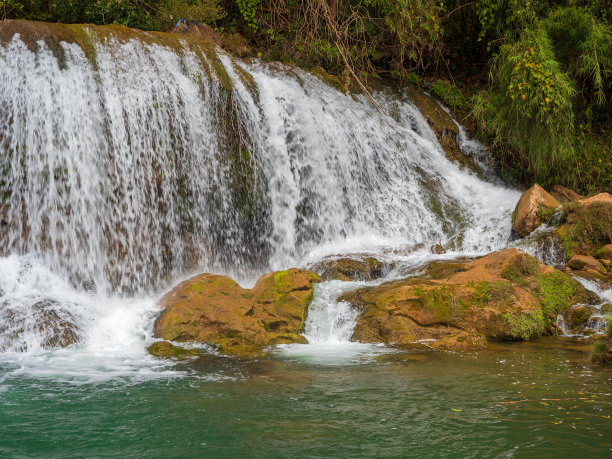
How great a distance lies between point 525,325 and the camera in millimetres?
6805

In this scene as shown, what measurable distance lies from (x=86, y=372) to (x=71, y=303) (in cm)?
235

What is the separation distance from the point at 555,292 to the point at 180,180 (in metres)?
5.89

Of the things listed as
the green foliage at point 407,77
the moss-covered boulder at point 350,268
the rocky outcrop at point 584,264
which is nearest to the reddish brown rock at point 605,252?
the rocky outcrop at point 584,264

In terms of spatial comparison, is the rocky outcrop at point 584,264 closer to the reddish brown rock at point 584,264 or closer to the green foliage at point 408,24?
the reddish brown rock at point 584,264

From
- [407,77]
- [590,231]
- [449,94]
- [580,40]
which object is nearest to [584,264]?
[590,231]

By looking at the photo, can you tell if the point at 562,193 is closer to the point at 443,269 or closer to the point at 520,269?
the point at 443,269

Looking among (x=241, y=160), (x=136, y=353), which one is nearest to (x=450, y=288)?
(x=136, y=353)

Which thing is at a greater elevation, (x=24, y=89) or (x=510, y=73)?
(x=510, y=73)

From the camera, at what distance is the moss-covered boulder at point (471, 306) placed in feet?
22.1

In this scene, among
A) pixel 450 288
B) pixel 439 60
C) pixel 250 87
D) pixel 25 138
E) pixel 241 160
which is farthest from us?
pixel 439 60

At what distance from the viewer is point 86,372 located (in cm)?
564

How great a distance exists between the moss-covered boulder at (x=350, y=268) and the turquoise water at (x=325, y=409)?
3.10m

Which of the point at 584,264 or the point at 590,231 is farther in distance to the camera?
the point at 590,231

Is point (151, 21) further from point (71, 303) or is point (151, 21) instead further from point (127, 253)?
point (71, 303)
